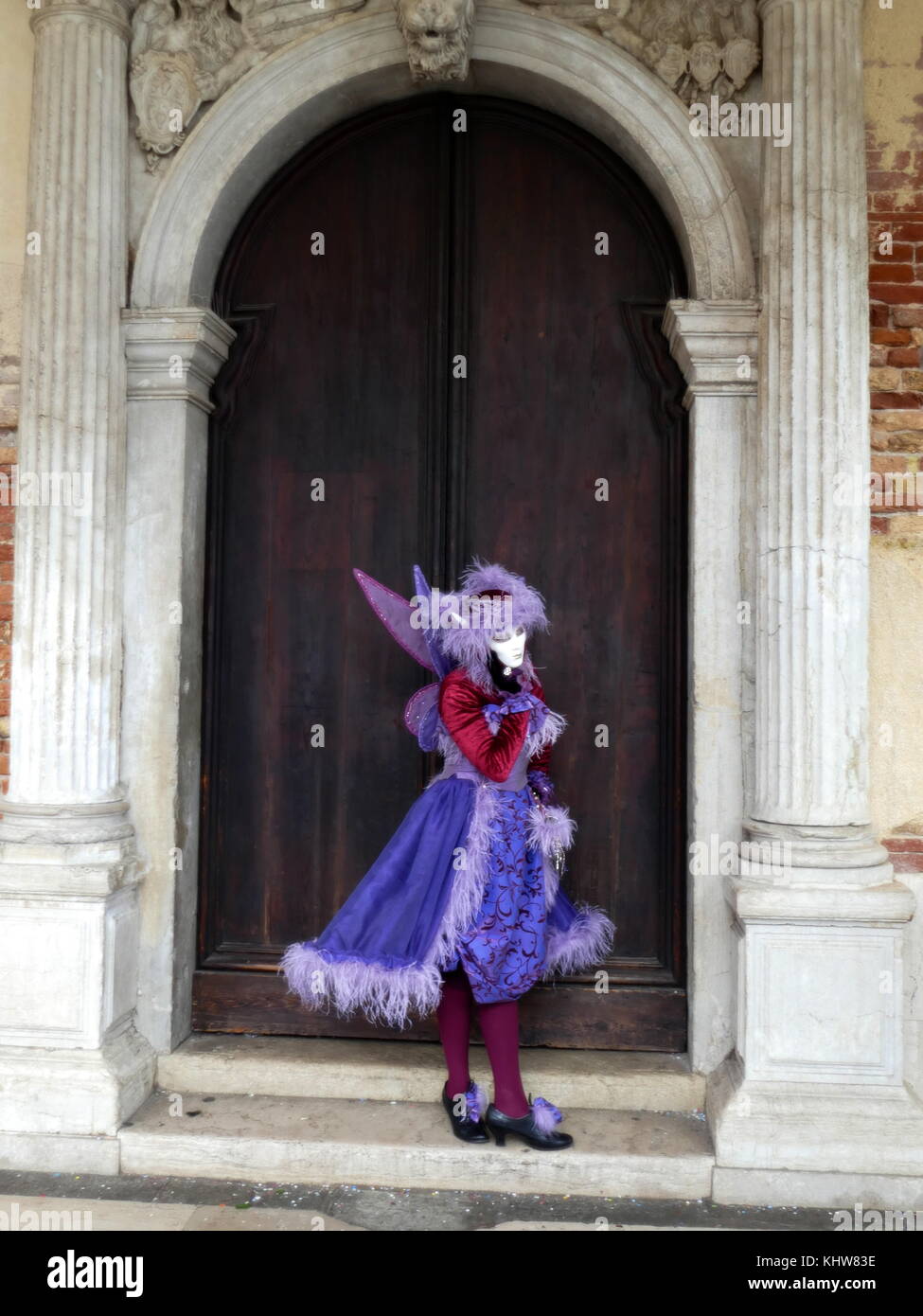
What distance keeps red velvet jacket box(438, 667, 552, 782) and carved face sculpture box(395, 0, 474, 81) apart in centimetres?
217

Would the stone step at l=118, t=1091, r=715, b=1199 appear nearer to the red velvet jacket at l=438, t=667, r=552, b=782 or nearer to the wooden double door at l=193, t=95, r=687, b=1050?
the wooden double door at l=193, t=95, r=687, b=1050

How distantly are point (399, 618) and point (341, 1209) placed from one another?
1810mm

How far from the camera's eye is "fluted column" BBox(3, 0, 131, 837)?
3.51 meters

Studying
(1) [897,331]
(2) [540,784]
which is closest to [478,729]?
(2) [540,784]

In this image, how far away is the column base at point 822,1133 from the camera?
3020mm

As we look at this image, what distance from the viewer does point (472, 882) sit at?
312 centimetres

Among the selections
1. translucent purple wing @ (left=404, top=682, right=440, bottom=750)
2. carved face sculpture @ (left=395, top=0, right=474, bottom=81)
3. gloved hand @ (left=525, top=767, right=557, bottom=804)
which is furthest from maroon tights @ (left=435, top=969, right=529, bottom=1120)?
carved face sculpture @ (left=395, top=0, right=474, bottom=81)

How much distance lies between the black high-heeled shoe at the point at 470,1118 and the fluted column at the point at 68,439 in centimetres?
151

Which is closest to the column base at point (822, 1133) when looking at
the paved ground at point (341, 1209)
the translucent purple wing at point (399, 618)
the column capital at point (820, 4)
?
the paved ground at point (341, 1209)

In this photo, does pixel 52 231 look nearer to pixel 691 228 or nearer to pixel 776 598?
pixel 691 228

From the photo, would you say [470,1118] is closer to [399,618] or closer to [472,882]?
[472,882]

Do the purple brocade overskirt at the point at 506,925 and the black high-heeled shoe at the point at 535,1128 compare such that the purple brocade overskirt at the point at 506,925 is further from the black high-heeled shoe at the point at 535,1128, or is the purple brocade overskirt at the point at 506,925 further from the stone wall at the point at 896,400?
the stone wall at the point at 896,400

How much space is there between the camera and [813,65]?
3301 mm

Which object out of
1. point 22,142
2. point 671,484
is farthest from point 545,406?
point 22,142
